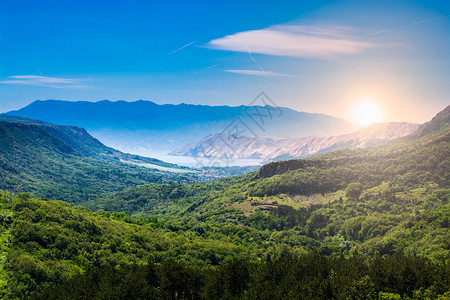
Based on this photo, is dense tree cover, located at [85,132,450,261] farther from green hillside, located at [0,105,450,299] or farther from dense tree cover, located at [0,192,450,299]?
→ dense tree cover, located at [0,192,450,299]

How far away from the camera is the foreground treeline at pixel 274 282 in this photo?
4534cm

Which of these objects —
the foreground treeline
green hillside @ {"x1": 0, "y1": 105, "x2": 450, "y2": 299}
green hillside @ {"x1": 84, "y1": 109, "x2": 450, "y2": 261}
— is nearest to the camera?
the foreground treeline

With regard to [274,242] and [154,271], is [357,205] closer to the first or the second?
[274,242]

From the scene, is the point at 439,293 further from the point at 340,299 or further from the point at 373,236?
the point at 373,236

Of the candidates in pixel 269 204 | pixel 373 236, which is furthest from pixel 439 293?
pixel 269 204

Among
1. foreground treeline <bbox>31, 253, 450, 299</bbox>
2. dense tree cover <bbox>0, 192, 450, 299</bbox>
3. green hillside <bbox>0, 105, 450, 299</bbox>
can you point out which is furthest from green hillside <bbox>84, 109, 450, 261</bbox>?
foreground treeline <bbox>31, 253, 450, 299</bbox>

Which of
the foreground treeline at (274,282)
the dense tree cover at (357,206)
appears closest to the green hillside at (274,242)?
the foreground treeline at (274,282)

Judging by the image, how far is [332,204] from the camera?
147 metres

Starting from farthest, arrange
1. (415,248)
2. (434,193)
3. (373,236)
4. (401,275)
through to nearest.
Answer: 1. (434,193)
2. (373,236)
3. (415,248)
4. (401,275)

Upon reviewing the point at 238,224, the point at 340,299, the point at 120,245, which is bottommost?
the point at 238,224

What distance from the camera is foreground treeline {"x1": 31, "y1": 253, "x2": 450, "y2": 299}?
149 feet

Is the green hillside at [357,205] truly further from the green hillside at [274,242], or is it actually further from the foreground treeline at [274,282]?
the foreground treeline at [274,282]

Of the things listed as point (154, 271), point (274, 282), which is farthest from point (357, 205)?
point (154, 271)

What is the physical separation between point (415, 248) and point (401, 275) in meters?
42.7
